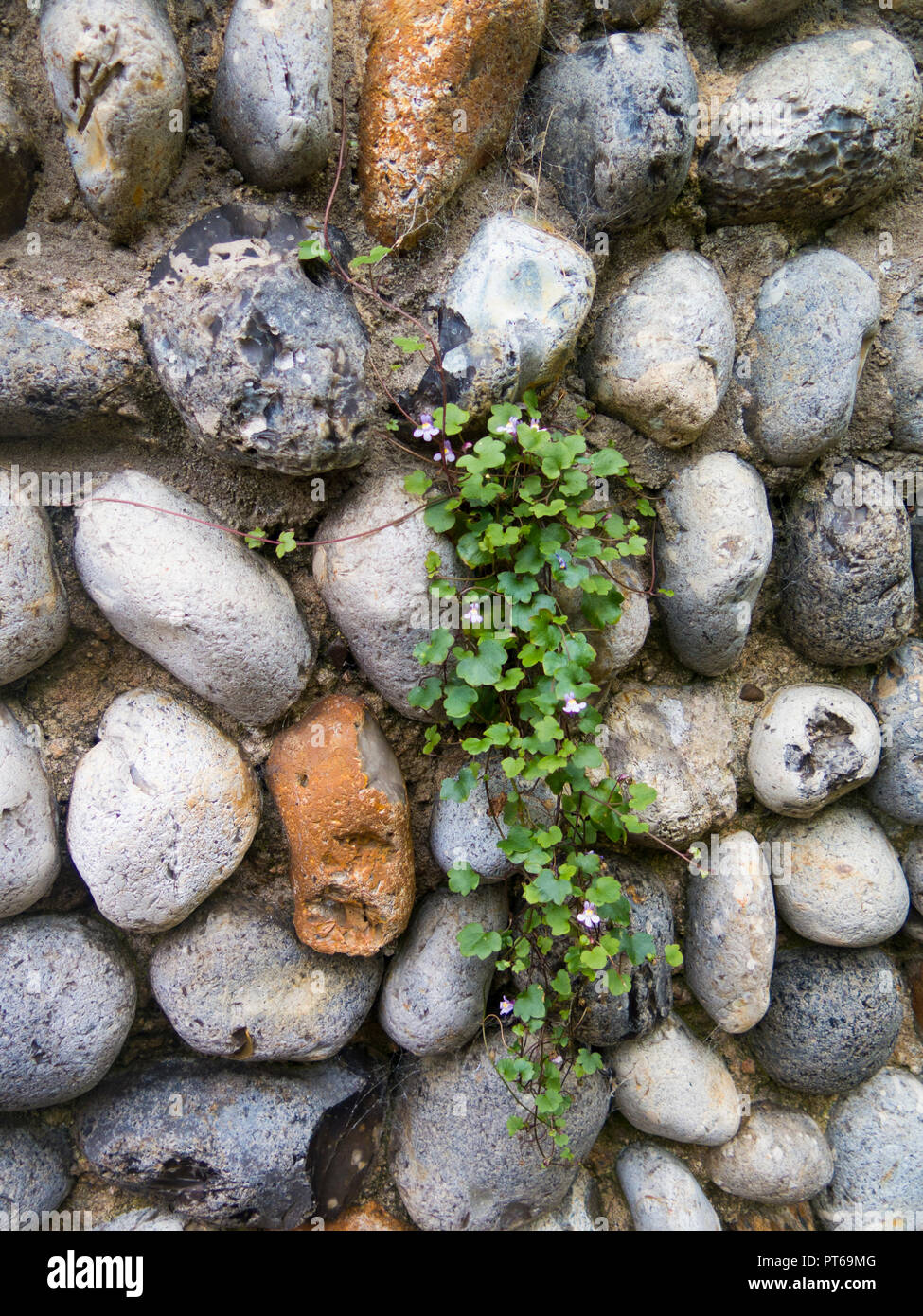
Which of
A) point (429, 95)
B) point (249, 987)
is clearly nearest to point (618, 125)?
point (429, 95)

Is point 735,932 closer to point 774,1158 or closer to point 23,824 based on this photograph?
point 774,1158

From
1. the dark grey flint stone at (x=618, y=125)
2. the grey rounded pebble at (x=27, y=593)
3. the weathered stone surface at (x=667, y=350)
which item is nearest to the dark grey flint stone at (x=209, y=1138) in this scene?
the grey rounded pebble at (x=27, y=593)

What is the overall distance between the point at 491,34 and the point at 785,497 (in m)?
1.27

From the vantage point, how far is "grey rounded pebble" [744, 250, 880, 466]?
1894mm

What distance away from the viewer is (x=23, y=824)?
1728 mm

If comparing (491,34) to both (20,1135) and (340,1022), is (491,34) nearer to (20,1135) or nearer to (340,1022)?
(340,1022)

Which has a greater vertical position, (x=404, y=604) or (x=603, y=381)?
(x=603, y=381)

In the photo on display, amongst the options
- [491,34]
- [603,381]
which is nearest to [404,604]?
[603,381]

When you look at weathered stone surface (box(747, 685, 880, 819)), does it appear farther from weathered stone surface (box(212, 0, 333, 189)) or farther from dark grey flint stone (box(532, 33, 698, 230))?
weathered stone surface (box(212, 0, 333, 189))

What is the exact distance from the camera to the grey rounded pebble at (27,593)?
1.64m

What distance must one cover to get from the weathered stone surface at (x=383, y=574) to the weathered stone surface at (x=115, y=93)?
0.77 metres

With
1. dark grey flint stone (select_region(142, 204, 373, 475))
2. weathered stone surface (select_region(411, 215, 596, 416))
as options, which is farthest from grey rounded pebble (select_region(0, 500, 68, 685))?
weathered stone surface (select_region(411, 215, 596, 416))

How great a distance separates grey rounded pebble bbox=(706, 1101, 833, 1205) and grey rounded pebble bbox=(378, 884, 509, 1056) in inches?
34.3

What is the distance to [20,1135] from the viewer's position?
6.15 ft
